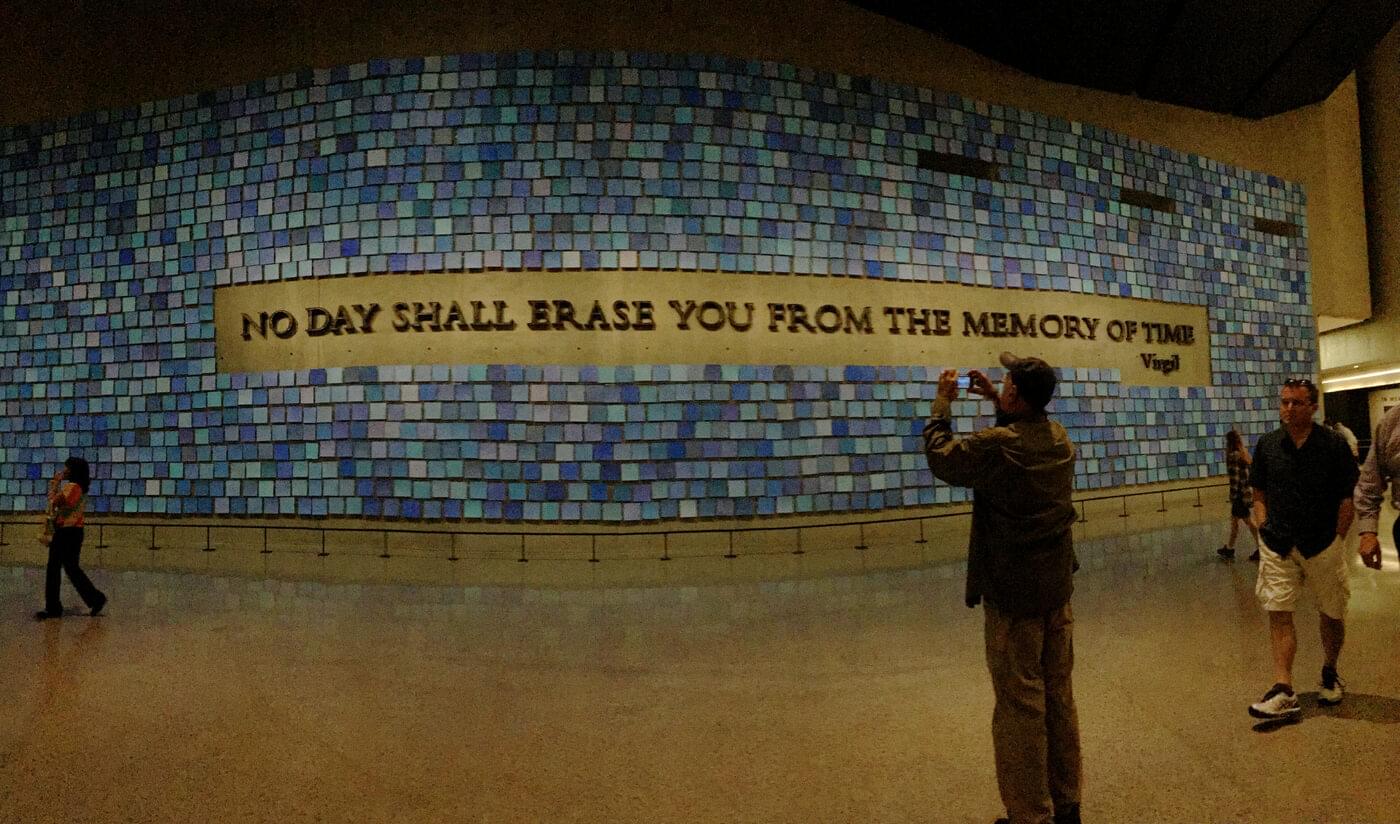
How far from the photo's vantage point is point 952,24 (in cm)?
928

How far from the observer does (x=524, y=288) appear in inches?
319

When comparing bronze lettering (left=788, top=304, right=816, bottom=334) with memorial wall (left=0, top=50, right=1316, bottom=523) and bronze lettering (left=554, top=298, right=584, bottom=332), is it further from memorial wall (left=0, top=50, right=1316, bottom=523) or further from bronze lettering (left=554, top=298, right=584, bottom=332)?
bronze lettering (left=554, top=298, right=584, bottom=332)

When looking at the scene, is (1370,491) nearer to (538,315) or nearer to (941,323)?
(941,323)

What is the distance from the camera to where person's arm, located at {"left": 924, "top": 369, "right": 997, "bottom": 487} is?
2432mm

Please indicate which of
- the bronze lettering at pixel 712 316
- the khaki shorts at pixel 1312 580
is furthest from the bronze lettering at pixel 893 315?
the khaki shorts at pixel 1312 580

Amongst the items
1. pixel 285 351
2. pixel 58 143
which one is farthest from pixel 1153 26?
pixel 58 143

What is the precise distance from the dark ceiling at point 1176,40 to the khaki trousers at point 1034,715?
826cm

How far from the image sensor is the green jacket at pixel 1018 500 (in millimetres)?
2418

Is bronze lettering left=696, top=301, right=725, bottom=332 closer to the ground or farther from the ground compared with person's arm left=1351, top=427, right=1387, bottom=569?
farther from the ground

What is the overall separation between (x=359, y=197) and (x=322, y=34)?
183 centimetres

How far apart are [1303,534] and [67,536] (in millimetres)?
7211

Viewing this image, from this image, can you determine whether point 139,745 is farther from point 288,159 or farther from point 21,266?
point 21,266

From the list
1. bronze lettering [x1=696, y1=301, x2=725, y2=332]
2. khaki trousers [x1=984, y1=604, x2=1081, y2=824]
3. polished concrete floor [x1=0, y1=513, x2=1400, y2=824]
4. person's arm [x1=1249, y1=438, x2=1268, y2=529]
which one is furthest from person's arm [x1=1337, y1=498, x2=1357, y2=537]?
bronze lettering [x1=696, y1=301, x2=725, y2=332]

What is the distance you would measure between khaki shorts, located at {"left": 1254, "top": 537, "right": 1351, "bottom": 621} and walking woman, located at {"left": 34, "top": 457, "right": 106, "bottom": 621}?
6964 mm
